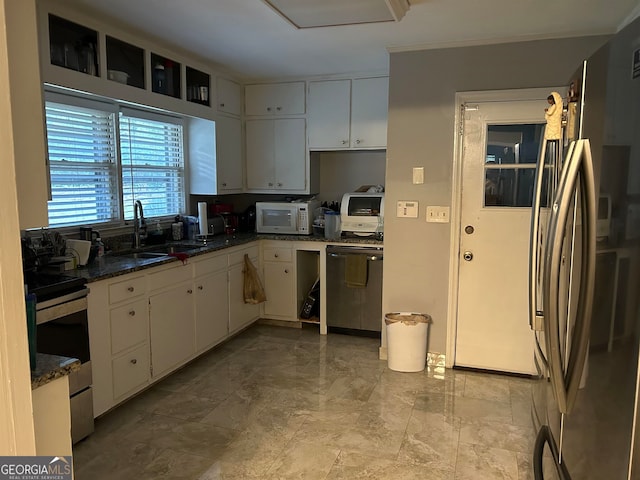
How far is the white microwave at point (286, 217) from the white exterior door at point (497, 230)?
1526 mm

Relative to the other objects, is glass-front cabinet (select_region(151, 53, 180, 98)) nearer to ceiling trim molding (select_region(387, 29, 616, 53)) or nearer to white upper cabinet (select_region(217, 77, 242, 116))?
white upper cabinet (select_region(217, 77, 242, 116))

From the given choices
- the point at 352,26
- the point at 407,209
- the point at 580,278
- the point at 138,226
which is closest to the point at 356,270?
the point at 407,209

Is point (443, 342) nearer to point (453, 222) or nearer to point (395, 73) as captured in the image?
point (453, 222)

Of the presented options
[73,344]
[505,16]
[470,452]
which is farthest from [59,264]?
[505,16]

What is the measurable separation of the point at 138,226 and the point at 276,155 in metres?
1.53

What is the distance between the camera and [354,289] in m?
4.20

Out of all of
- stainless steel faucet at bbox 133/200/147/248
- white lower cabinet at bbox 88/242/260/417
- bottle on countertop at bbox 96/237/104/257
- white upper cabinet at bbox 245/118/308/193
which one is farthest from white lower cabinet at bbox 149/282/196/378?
white upper cabinet at bbox 245/118/308/193

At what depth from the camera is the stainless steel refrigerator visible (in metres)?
1.14

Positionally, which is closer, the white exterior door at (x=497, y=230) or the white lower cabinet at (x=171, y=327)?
the white lower cabinet at (x=171, y=327)

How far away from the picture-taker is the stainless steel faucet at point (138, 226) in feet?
12.3

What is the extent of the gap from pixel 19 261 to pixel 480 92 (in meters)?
3.09

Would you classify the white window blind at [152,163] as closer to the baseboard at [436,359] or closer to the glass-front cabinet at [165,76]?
the glass-front cabinet at [165,76]

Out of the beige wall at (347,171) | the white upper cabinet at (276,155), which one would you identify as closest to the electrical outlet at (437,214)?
the beige wall at (347,171)

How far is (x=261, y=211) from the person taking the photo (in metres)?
4.70
